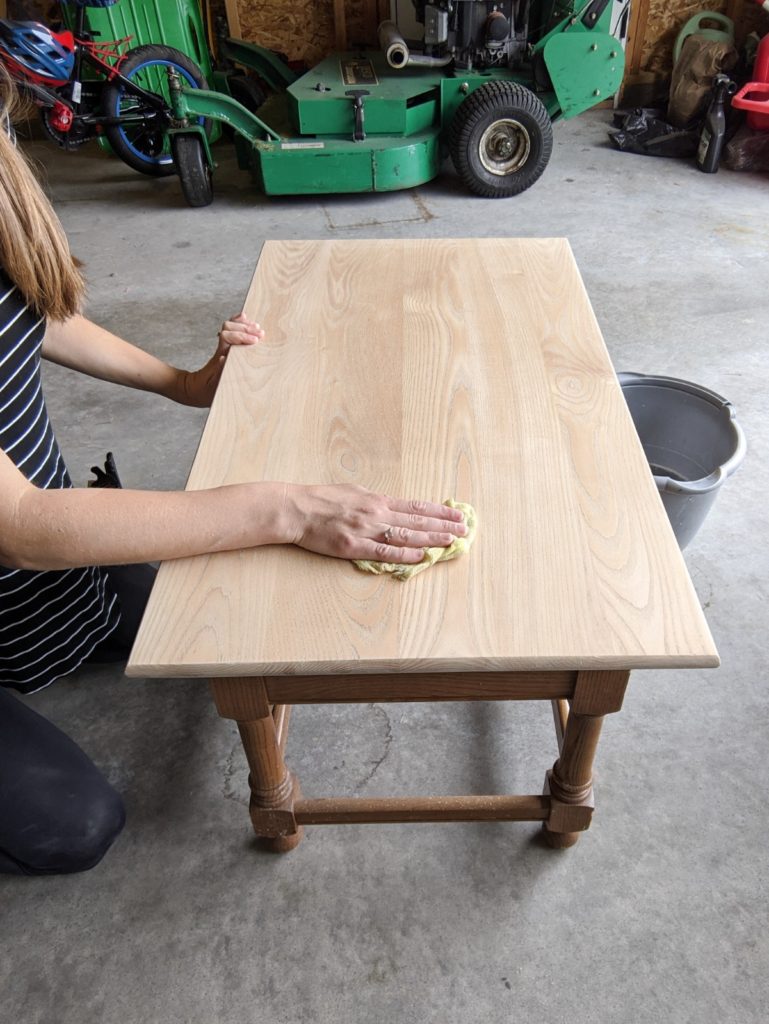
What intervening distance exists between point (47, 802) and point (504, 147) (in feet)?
12.0

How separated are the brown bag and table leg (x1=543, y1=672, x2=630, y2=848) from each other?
432 cm

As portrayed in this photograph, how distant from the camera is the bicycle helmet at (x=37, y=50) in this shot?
3.62 m

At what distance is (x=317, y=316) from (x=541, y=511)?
0.70 m

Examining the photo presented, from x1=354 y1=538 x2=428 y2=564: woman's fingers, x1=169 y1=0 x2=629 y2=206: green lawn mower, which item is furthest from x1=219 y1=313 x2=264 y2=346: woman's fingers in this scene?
x1=169 y1=0 x2=629 y2=206: green lawn mower

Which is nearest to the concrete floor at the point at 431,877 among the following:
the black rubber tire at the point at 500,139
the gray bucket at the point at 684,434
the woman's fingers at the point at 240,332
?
the gray bucket at the point at 684,434

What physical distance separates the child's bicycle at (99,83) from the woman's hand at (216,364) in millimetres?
2857

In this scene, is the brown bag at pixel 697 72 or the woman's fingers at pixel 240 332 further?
the brown bag at pixel 697 72

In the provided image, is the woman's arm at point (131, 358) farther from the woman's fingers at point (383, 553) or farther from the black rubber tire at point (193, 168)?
the black rubber tire at point (193, 168)

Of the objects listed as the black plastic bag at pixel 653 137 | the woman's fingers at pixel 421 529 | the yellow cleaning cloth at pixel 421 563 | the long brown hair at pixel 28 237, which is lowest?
the black plastic bag at pixel 653 137

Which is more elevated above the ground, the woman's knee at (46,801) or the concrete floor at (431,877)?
the woman's knee at (46,801)

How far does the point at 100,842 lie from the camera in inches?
54.9

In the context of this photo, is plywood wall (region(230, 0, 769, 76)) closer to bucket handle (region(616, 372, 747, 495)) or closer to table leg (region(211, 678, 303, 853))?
bucket handle (region(616, 372, 747, 495))

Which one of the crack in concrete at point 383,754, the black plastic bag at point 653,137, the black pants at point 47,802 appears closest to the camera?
the black pants at point 47,802

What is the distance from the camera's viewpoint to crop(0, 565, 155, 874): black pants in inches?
50.8
